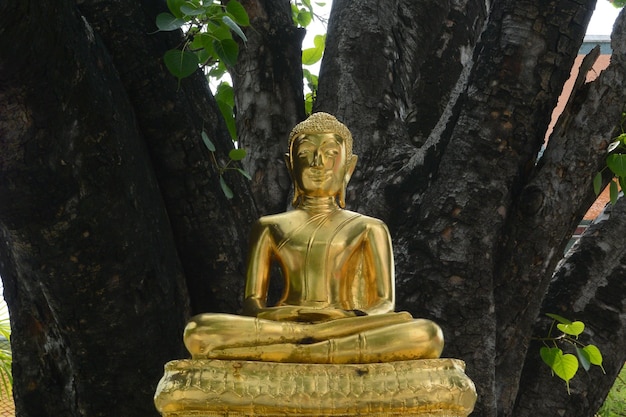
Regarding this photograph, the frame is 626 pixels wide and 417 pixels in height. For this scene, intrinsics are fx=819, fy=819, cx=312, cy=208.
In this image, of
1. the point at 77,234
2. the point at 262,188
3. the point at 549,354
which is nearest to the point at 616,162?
the point at 549,354

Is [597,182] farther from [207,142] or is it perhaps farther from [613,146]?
[207,142]

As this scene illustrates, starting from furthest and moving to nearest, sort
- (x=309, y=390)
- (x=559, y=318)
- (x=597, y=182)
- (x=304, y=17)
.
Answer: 1. (x=304, y=17)
2. (x=559, y=318)
3. (x=597, y=182)
4. (x=309, y=390)

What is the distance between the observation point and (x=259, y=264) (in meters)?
2.48

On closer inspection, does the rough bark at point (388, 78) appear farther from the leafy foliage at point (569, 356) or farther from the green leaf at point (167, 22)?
the green leaf at point (167, 22)

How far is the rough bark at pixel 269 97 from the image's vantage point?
3.19m

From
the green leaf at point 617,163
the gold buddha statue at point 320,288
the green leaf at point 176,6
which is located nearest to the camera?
the gold buddha statue at point 320,288

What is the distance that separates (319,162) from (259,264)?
1.19 ft

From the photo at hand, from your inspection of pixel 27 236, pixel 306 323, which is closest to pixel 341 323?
pixel 306 323

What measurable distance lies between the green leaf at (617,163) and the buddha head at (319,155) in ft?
2.84

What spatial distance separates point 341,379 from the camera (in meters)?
1.95

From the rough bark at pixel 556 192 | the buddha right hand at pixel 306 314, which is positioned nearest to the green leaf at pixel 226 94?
the rough bark at pixel 556 192

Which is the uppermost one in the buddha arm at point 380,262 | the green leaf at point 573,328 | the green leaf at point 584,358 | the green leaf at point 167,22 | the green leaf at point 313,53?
the green leaf at point 313,53

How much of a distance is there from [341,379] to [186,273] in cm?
80

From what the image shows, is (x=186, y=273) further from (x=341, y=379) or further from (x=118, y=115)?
(x=341, y=379)
